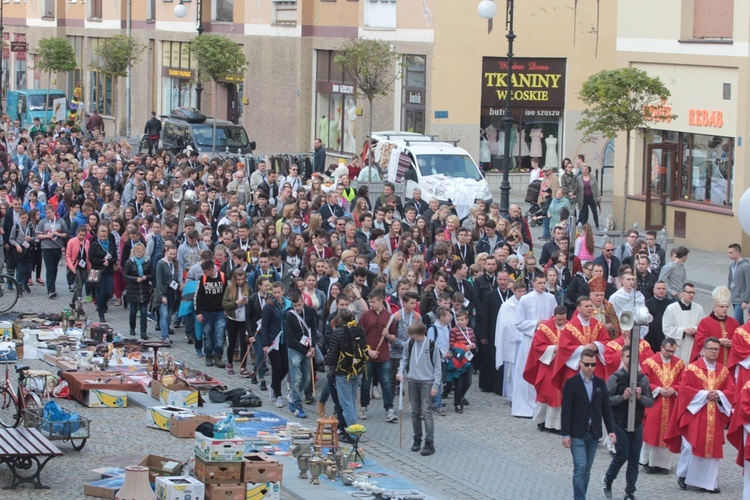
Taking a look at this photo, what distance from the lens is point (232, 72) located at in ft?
156

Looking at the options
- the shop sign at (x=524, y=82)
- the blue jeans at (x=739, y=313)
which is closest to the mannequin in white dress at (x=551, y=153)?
the shop sign at (x=524, y=82)

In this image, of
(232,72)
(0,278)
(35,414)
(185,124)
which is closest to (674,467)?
(35,414)

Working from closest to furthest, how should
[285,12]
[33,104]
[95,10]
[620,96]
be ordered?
[620,96]
[285,12]
[33,104]
[95,10]

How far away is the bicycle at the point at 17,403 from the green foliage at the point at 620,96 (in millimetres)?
16401

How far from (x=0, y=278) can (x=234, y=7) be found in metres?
32.1

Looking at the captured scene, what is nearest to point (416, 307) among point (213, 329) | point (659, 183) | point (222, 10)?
point (213, 329)

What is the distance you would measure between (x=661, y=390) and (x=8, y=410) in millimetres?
6932

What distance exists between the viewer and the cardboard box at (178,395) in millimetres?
16047

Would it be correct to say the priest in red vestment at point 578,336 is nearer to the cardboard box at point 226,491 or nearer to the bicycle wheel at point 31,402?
the cardboard box at point 226,491

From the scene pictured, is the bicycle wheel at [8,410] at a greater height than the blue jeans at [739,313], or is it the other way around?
the blue jeans at [739,313]

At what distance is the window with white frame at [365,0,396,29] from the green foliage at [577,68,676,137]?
619 inches

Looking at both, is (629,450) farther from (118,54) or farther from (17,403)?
(118,54)

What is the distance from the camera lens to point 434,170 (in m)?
31.4

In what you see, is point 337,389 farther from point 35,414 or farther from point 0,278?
point 0,278
